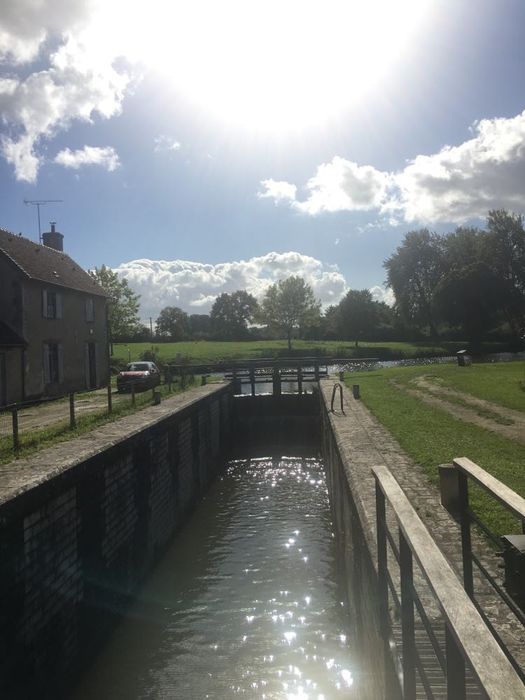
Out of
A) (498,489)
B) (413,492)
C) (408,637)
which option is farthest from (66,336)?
(498,489)

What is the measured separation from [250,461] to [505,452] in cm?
1303

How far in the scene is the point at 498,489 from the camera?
7.38 ft

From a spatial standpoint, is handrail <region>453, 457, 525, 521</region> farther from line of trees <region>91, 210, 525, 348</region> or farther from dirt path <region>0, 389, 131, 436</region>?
line of trees <region>91, 210, 525, 348</region>

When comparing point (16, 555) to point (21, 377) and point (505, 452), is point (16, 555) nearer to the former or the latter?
point (505, 452)

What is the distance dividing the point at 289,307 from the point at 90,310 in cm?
4096

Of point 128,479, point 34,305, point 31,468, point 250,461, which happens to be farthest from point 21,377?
point 31,468

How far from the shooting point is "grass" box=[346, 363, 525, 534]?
6.96m

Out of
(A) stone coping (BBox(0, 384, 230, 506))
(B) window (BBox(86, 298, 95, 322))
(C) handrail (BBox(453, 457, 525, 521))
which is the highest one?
(B) window (BBox(86, 298, 95, 322))

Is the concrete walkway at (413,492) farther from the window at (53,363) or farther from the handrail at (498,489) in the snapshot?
the window at (53,363)

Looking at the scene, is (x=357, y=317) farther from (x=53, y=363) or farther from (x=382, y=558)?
(x=382, y=558)

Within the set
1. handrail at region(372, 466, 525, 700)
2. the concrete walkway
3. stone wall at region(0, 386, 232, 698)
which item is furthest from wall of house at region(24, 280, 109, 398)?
handrail at region(372, 466, 525, 700)

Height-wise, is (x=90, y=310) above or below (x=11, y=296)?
below

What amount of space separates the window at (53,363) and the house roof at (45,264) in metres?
2.73

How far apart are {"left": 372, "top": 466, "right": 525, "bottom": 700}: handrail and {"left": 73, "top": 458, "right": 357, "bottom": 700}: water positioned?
5.41 meters
